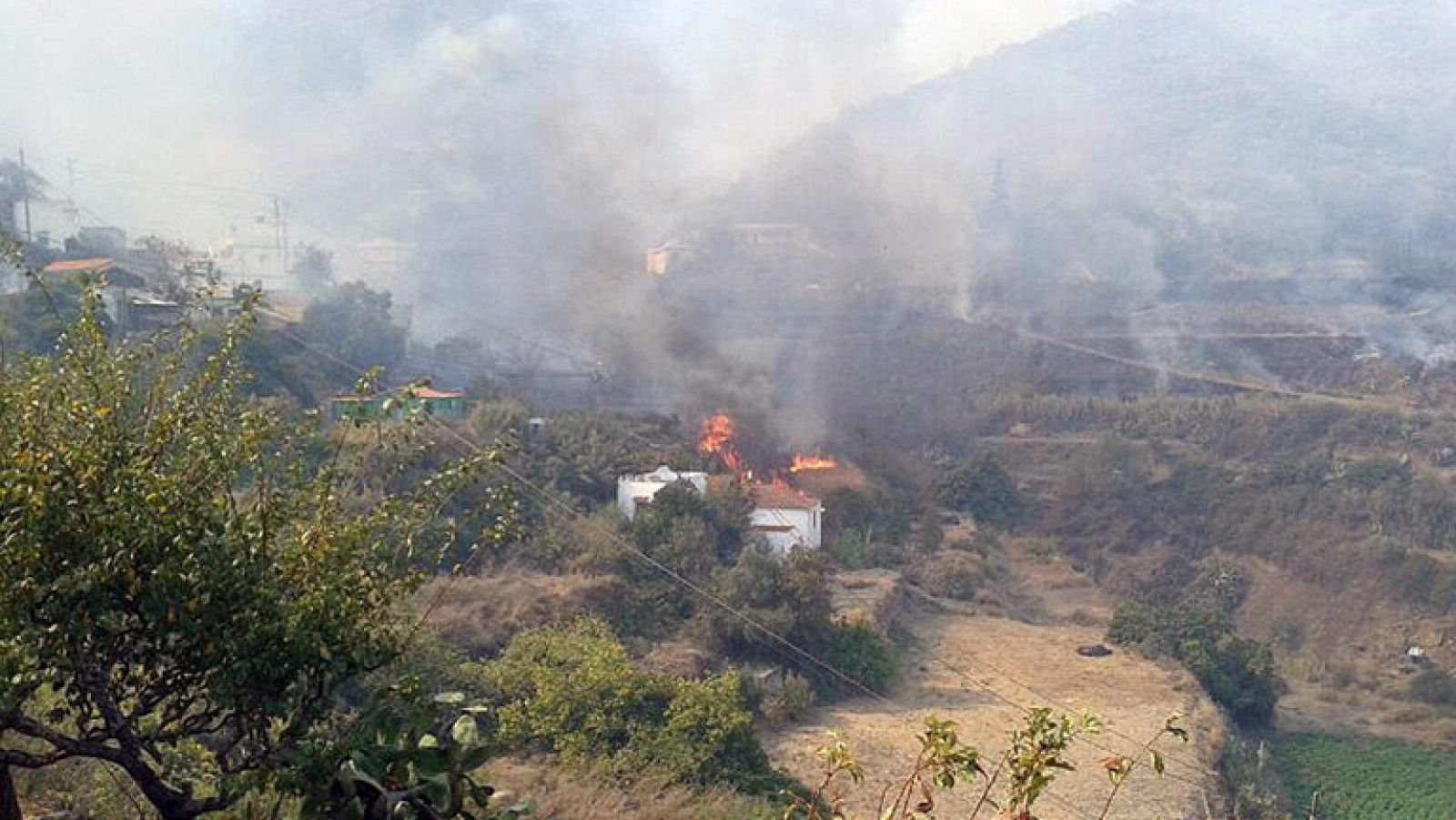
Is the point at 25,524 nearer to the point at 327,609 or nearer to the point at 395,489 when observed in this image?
the point at 327,609

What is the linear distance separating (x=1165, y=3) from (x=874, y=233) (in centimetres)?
5964

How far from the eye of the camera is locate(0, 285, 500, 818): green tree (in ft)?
17.3

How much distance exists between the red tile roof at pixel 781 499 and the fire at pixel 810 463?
2947 mm

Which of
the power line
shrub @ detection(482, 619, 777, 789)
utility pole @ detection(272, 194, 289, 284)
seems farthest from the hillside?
shrub @ detection(482, 619, 777, 789)

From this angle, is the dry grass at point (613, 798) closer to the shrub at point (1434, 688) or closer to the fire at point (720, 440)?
the fire at point (720, 440)

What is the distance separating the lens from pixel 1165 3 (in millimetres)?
108500

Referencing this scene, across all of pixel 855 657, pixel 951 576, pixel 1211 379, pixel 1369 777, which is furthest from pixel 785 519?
pixel 1211 379

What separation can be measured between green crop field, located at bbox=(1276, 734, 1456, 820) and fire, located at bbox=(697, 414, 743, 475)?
12751 millimetres

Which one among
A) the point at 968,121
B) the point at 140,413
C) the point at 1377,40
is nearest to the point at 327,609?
the point at 140,413

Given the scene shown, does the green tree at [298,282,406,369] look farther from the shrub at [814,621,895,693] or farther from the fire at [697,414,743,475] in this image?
the shrub at [814,621,895,693]

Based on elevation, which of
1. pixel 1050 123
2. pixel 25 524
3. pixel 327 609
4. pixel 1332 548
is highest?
pixel 1050 123

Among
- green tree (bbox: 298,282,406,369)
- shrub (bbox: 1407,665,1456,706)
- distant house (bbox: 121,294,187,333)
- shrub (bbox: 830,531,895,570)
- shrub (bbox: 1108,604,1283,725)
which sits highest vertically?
distant house (bbox: 121,294,187,333)

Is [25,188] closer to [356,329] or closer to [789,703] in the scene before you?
[356,329]

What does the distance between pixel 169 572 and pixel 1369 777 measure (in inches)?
833
